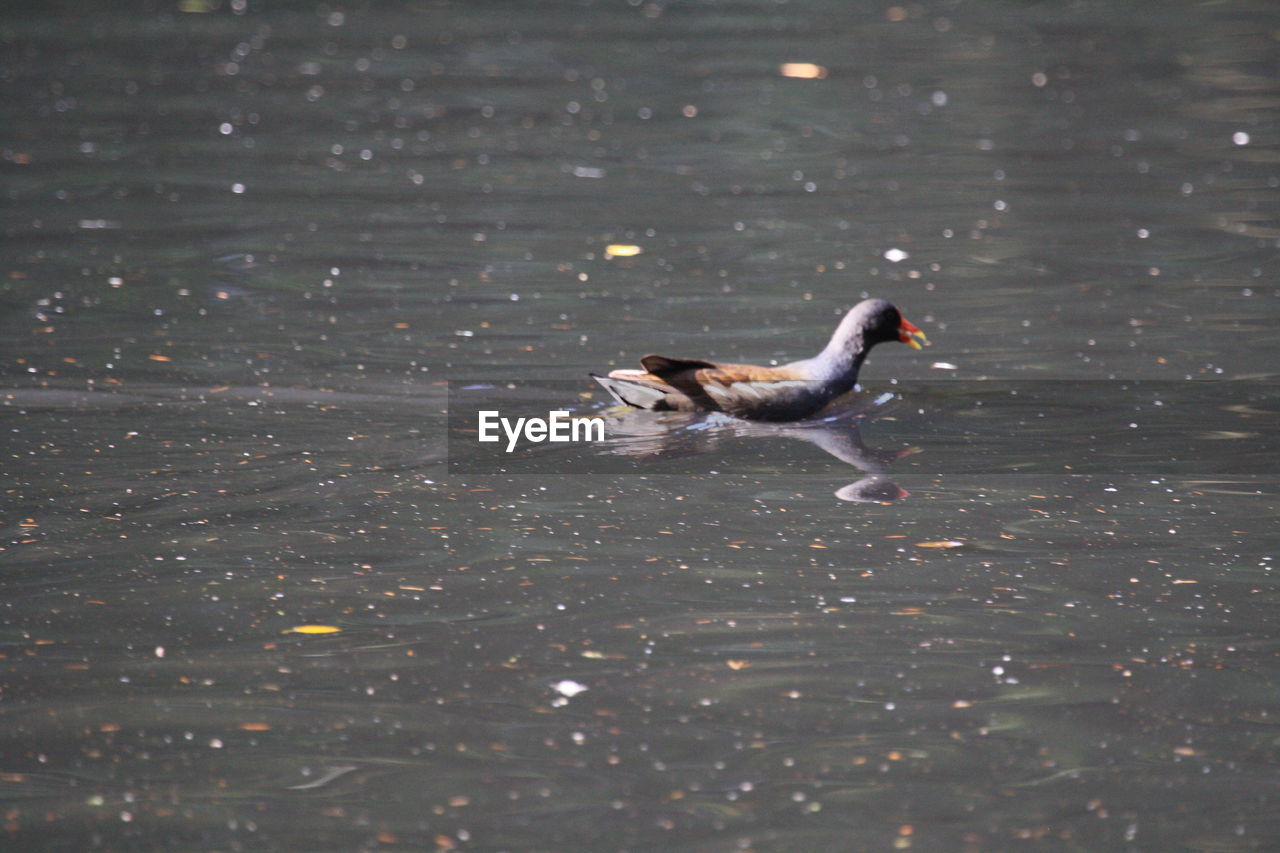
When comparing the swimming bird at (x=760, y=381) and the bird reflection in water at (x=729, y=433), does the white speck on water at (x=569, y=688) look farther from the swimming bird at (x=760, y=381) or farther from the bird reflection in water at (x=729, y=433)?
the swimming bird at (x=760, y=381)

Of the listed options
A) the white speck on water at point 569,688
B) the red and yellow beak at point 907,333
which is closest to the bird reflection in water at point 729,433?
the red and yellow beak at point 907,333

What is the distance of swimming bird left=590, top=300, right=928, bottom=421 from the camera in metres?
6.80

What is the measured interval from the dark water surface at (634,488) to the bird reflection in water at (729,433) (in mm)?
28

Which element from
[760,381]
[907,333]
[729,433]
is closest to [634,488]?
[729,433]

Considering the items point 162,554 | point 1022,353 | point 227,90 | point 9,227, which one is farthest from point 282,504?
point 227,90

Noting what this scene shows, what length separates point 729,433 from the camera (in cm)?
687

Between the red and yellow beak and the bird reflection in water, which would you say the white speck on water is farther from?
the red and yellow beak

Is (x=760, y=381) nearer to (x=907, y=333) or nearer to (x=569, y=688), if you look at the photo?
(x=907, y=333)

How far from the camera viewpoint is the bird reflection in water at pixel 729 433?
6625 millimetres

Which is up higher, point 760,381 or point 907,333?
point 907,333

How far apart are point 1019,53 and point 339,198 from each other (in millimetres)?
7523

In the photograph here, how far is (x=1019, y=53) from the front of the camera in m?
15.7

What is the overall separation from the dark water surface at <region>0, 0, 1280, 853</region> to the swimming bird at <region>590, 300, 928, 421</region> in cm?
11

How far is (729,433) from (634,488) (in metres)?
0.76
